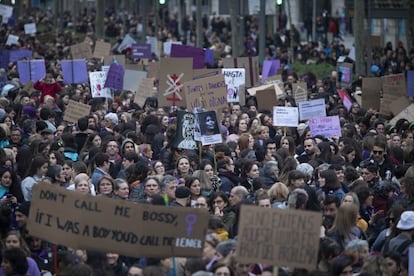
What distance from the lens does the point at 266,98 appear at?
25578 millimetres

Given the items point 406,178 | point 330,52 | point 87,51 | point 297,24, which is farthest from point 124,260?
point 297,24

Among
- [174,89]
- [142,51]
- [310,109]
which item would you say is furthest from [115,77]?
[142,51]

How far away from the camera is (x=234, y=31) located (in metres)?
39.1

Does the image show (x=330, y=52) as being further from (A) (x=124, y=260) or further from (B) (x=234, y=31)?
(A) (x=124, y=260)

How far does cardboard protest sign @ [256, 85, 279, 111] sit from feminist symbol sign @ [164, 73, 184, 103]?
2526 mm

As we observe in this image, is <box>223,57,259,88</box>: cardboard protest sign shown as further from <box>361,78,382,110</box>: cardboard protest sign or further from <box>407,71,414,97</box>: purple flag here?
<box>407,71,414,97</box>: purple flag

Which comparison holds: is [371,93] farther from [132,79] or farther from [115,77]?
[132,79]

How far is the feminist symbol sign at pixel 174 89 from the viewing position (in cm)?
2309

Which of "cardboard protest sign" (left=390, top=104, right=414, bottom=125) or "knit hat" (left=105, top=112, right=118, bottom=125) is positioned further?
"cardboard protest sign" (left=390, top=104, right=414, bottom=125)

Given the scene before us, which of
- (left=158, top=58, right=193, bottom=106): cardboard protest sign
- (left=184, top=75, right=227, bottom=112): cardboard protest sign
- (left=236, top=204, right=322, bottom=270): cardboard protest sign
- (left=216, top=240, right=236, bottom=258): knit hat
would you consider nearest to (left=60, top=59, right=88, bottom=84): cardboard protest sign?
(left=158, top=58, right=193, bottom=106): cardboard protest sign

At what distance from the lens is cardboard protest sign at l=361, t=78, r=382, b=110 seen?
25.8 metres

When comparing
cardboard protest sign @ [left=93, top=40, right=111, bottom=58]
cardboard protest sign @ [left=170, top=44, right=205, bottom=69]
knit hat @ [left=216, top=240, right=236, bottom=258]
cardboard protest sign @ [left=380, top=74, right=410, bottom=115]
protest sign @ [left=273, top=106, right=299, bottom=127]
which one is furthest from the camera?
cardboard protest sign @ [left=93, top=40, right=111, bottom=58]

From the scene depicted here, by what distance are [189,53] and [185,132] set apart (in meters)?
8.91

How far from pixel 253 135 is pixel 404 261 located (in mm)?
8391
